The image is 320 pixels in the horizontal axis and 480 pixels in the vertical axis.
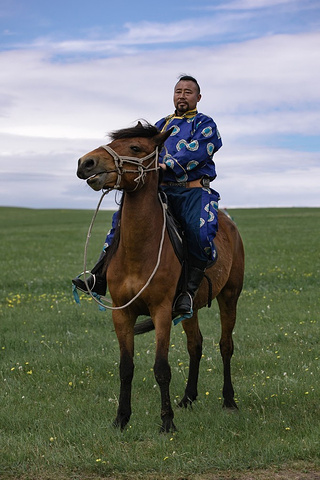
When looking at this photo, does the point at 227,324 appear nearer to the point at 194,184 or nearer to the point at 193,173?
the point at 194,184

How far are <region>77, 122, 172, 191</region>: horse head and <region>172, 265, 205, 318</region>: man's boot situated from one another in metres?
1.32

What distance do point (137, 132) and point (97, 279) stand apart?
178cm

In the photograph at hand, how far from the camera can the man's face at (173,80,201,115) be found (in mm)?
7121

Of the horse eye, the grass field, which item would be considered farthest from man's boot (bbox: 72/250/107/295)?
the grass field

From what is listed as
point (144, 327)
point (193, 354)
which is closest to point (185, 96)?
point (144, 327)

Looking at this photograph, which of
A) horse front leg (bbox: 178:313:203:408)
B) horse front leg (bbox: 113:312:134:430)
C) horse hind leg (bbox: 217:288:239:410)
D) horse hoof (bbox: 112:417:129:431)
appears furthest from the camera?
horse hind leg (bbox: 217:288:239:410)

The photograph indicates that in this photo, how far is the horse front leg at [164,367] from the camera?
20.6 ft

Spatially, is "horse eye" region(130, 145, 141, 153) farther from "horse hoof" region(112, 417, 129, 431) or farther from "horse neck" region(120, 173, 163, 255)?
"horse hoof" region(112, 417, 129, 431)

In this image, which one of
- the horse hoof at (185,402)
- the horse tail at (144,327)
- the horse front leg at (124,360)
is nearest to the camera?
the horse front leg at (124,360)

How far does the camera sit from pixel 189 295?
6.77 metres

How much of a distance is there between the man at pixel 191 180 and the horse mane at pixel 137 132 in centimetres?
54

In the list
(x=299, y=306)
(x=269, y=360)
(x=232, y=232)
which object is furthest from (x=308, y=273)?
(x=232, y=232)

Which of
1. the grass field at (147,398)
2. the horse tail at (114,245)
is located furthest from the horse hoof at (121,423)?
the horse tail at (114,245)

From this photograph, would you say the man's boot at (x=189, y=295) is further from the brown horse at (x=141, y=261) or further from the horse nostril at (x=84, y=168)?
the horse nostril at (x=84, y=168)
